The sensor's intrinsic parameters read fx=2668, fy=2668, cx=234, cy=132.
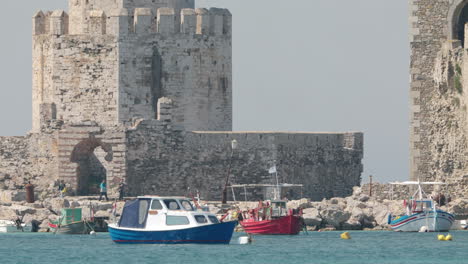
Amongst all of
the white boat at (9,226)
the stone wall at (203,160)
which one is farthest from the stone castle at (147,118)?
the white boat at (9,226)

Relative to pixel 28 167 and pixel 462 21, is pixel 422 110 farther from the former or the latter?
pixel 28 167

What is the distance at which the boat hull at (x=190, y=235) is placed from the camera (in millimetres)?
76750

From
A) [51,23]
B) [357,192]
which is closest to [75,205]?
[51,23]

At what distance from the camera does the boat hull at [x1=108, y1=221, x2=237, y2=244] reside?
7675 centimetres

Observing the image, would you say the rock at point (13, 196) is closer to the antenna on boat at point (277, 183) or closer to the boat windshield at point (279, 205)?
the antenna on boat at point (277, 183)

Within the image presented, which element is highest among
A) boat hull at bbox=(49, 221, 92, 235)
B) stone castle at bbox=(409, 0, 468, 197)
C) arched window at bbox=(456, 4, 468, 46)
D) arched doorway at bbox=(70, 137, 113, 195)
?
arched window at bbox=(456, 4, 468, 46)

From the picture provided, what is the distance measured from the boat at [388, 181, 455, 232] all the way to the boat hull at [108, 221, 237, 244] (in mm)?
7321

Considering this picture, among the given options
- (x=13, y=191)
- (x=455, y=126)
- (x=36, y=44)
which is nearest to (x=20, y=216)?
(x=13, y=191)

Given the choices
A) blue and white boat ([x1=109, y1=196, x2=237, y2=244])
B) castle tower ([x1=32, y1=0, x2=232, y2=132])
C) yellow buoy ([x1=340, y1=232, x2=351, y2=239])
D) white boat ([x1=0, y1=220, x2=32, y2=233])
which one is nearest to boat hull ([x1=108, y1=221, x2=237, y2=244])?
blue and white boat ([x1=109, y1=196, x2=237, y2=244])

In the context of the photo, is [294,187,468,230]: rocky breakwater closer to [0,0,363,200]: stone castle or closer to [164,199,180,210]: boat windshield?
[0,0,363,200]: stone castle

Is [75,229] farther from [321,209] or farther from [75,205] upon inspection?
[321,209]

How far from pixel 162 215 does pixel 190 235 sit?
106 cm

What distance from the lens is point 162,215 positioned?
3039 inches

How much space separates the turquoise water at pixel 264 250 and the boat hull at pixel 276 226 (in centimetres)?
38
